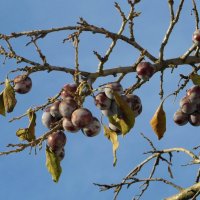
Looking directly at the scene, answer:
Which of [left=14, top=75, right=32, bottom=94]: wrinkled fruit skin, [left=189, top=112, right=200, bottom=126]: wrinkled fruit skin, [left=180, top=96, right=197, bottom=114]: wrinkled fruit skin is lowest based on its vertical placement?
[left=189, top=112, right=200, bottom=126]: wrinkled fruit skin

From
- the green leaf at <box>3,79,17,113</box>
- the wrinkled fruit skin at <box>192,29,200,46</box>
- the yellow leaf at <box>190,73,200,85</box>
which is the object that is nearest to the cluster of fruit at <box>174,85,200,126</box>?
the yellow leaf at <box>190,73,200,85</box>

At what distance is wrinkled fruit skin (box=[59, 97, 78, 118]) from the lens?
315 centimetres

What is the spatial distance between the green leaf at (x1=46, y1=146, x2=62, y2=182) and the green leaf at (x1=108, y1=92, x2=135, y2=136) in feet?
1.54

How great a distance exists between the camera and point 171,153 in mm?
4359

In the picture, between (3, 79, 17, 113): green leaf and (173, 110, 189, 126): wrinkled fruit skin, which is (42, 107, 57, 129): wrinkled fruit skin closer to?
(3, 79, 17, 113): green leaf

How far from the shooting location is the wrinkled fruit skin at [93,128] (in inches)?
125

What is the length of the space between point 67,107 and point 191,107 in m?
1.00

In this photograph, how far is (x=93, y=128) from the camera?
3.19m

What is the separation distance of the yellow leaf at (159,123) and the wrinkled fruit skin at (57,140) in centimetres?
59

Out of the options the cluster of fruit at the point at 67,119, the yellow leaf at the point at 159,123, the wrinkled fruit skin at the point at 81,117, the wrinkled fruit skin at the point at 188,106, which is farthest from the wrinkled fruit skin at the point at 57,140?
the wrinkled fruit skin at the point at 188,106

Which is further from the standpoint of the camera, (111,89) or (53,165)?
(53,165)

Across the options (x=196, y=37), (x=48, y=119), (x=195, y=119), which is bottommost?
(x=195, y=119)

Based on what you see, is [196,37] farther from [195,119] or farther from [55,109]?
[55,109]

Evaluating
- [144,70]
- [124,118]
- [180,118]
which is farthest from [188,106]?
[124,118]
